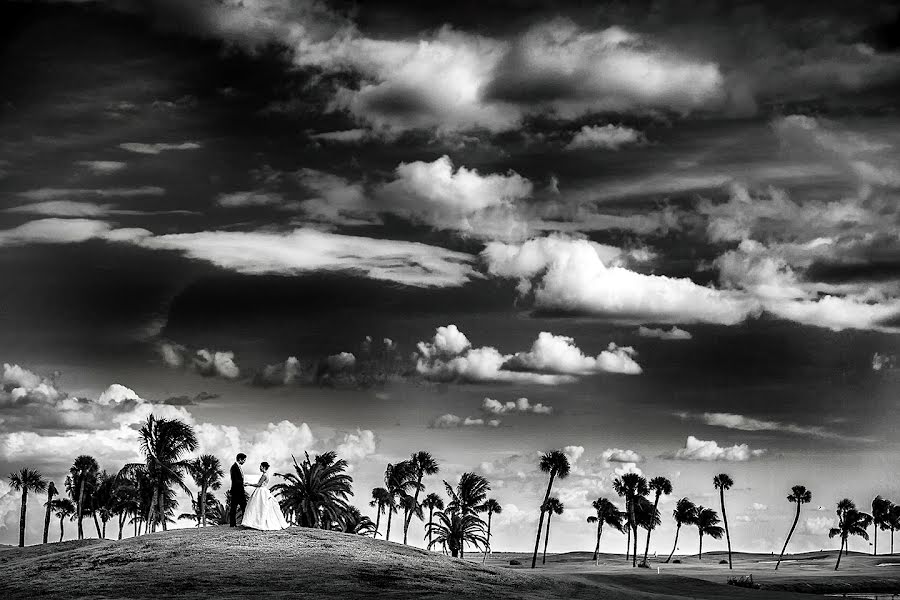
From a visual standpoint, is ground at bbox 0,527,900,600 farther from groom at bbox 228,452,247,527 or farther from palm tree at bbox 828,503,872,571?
palm tree at bbox 828,503,872,571

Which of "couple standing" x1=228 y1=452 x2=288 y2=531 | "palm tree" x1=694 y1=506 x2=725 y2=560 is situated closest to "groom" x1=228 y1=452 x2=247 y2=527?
"couple standing" x1=228 y1=452 x2=288 y2=531

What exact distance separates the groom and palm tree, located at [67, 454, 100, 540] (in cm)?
8461

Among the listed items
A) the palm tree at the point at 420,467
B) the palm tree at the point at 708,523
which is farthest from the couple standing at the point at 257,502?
the palm tree at the point at 708,523

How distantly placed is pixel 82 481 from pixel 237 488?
288 ft

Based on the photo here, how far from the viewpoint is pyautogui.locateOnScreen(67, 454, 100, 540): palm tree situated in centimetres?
11725

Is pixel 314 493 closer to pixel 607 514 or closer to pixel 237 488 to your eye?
pixel 237 488

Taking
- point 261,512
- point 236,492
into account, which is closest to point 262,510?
point 261,512

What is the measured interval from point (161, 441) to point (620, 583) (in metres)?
47.1

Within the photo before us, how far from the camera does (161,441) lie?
285 ft

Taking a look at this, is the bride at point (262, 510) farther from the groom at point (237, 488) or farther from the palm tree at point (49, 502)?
the palm tree at point (49, 502)

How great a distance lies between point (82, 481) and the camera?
117438 millimetres

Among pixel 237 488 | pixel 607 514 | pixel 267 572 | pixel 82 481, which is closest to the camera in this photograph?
pixel 267 572

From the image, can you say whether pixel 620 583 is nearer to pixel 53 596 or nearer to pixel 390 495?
pixel 53 596

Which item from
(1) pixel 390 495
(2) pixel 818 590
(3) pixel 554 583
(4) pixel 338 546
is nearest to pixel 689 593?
(3) pixel 554 583
